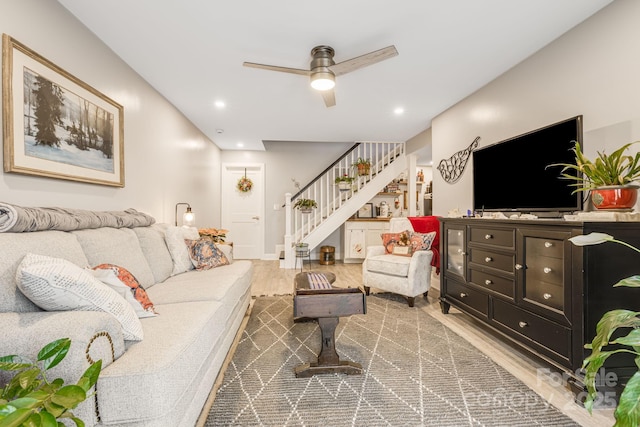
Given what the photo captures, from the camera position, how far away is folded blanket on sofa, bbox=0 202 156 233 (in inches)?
56.7

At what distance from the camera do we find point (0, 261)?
1.24 metres

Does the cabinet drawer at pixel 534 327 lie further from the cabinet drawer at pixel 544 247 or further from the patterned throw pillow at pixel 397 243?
the patterned throw pillow at pixel 397 243

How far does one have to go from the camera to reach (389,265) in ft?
11.4

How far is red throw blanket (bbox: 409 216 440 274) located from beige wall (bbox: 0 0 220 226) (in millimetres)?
3245

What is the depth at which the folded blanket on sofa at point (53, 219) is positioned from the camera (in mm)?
1439

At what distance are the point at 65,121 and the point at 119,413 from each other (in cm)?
199

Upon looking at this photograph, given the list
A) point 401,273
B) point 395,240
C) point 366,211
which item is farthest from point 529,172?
point 366,211

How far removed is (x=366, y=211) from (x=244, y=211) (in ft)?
8.65

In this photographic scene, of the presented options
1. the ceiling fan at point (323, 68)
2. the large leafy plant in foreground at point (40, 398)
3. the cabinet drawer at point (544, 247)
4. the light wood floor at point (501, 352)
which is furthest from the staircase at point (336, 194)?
the large leafy plant in foreground at point (40, 398)

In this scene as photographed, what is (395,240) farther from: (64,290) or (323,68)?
(64,290)

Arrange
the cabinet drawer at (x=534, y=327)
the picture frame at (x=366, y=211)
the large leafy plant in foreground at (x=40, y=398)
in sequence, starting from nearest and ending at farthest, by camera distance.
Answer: the large leafy plant in foreground at (x=40, y=398) → the cabinet drawer at (x=534, y=327) → the picture frame at (x=366, y=211)

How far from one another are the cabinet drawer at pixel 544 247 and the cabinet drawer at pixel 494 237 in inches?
5.7

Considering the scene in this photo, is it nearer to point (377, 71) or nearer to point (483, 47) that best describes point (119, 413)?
point (377, 71)

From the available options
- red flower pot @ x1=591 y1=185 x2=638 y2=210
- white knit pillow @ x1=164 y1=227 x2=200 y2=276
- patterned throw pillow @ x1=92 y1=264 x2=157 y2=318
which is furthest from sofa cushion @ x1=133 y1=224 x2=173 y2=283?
red flower pot @ x1=591 y1=185 x2=638 y2=210
